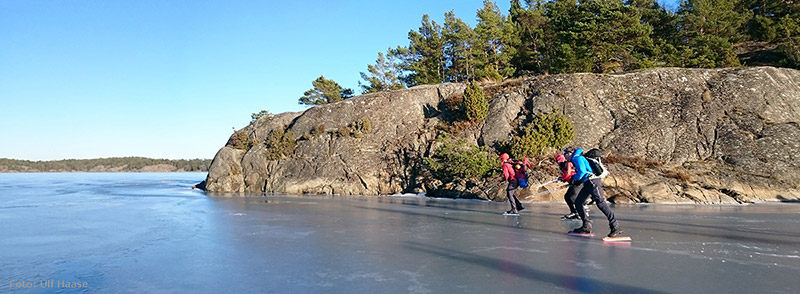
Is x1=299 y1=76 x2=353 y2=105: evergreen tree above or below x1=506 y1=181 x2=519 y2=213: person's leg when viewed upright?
above

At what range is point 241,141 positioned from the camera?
90.0ft

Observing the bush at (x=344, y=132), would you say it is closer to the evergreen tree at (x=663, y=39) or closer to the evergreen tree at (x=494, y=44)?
the evergreen tree at (x=494, y=44)

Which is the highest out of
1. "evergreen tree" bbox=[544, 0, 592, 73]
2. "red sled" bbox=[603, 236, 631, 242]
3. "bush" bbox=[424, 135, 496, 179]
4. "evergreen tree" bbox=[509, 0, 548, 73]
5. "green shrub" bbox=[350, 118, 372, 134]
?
"evergreen tree" bbox=[509, 0, 548, 73]

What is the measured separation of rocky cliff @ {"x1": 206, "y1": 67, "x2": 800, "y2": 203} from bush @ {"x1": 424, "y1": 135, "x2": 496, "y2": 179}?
22.4 inches

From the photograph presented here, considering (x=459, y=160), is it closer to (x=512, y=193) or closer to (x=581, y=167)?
(x=512, y=193)

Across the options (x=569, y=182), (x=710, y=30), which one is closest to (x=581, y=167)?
(x=569, y=182)

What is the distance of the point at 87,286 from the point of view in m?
4.71

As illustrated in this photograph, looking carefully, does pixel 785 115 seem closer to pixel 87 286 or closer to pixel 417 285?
pixel 417 285

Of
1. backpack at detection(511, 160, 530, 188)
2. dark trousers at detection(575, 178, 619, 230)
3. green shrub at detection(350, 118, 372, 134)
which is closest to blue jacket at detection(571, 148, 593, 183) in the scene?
dark trousers at detection(575, 178, 619, 230)

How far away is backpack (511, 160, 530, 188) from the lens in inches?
463

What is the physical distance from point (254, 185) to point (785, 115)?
83.7 ft

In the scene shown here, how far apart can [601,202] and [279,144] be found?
2105 cm

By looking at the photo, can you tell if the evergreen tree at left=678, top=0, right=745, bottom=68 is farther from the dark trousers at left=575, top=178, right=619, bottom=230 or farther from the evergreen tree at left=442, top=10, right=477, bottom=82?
the dark trousers at left=575, top=178, right=619, bottom=230

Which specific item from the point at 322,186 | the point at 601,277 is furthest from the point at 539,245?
the point at 322,186
